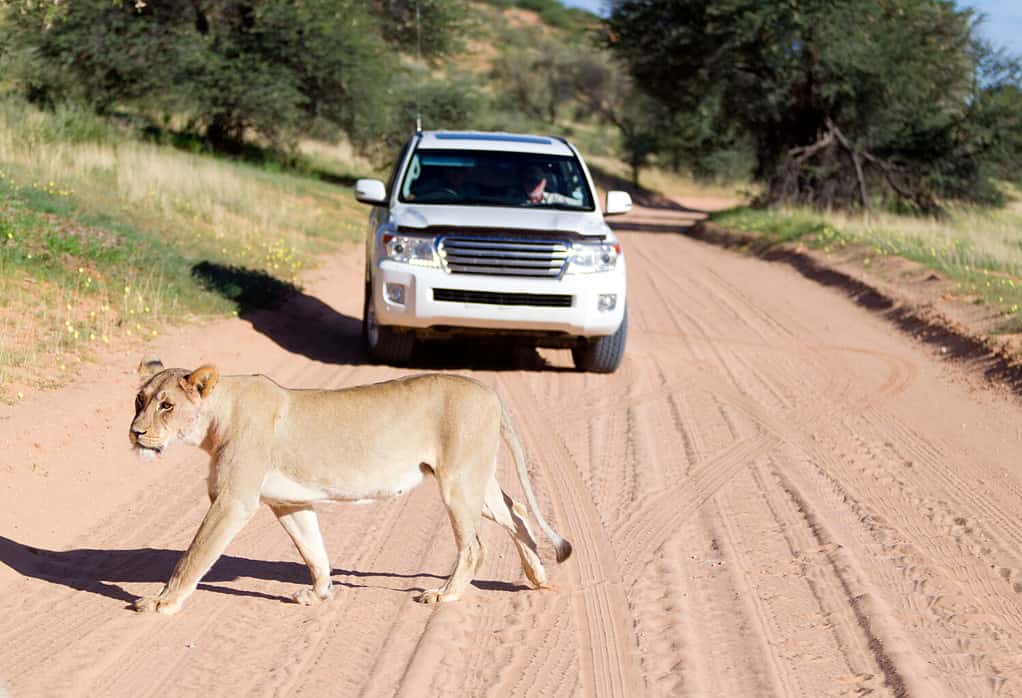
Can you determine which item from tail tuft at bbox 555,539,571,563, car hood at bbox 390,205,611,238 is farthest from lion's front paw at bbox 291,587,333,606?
car hood at bbox 390,205,611,238

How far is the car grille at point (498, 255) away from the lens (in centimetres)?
1080

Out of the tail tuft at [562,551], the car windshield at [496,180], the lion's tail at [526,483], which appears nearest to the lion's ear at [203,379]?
the lion's tail at [526,483]

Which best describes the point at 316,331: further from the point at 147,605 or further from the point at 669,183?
the point at 669,183

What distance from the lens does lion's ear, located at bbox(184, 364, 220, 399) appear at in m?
5.06

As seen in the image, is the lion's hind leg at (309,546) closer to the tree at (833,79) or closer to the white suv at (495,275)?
the white suv at (495,275)

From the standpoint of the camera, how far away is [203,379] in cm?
507

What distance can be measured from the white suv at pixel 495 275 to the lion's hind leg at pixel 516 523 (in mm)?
5059

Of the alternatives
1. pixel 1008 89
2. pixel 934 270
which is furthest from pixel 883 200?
pixel 934 270

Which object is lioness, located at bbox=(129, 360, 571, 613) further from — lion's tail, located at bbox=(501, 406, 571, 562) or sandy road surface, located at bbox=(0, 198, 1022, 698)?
sandy road surface, located at bbox=(0, 198, 1022, 698)

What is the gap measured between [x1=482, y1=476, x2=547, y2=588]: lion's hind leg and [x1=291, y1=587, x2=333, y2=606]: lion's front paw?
0.78 meters

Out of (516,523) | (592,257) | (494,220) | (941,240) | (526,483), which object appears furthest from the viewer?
(941,240)

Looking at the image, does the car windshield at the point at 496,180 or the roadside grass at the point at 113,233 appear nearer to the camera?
the roadside grass at the point at 113,233

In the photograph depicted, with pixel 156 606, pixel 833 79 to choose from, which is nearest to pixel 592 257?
pixel 156 606

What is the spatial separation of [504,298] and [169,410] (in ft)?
19.5
